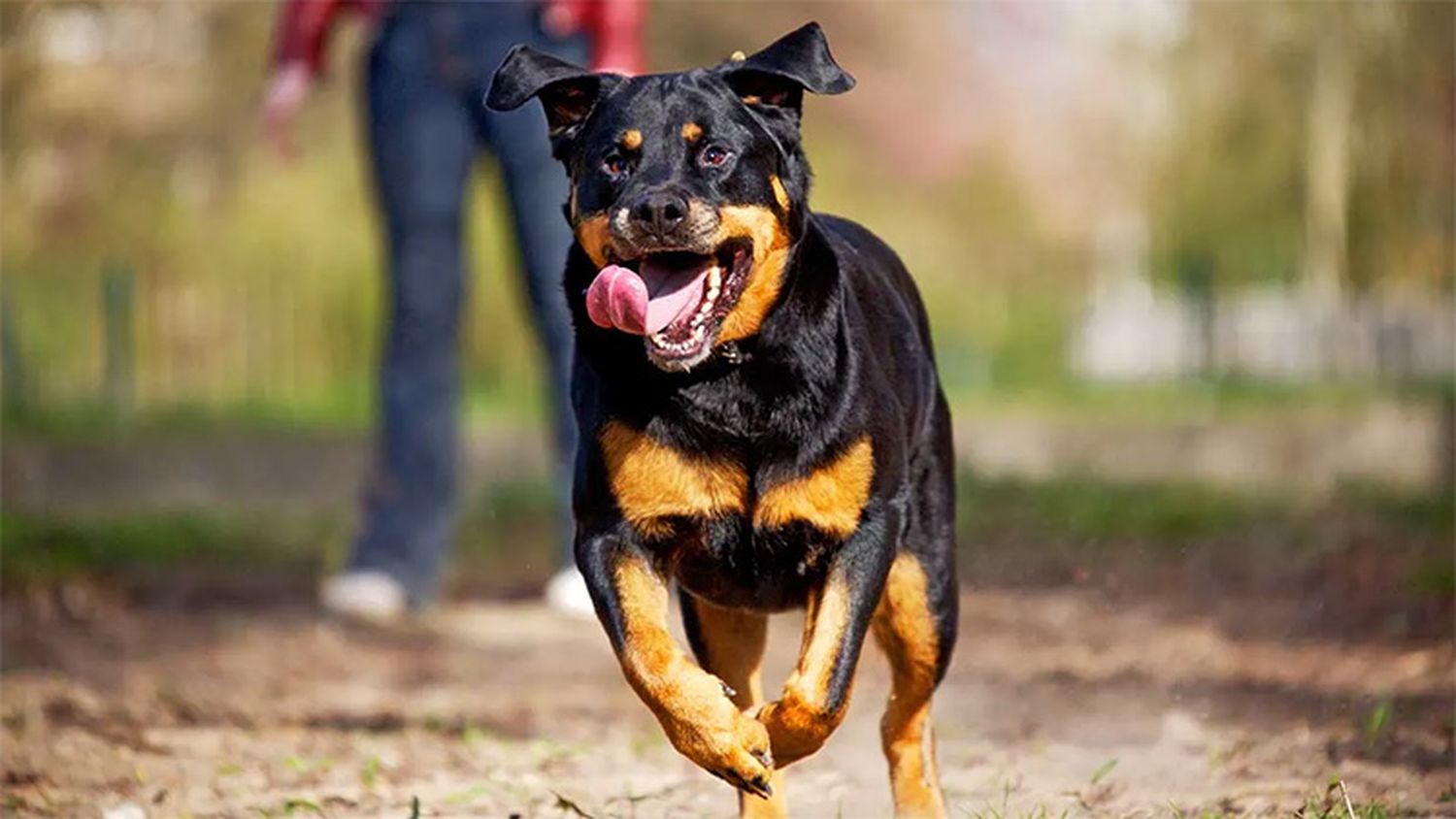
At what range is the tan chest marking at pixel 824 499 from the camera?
Result: 3.53 metres

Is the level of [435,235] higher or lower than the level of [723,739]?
higher

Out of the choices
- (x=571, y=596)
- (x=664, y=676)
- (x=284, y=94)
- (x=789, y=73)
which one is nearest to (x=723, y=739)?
(x=664, y=676)

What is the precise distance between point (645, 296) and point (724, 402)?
230 millimetres

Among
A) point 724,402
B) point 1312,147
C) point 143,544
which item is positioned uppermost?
point 1312,147

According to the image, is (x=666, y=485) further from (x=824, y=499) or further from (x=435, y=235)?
(x=435, y=235)

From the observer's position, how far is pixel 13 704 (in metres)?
5.38

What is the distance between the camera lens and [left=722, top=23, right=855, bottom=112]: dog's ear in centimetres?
365

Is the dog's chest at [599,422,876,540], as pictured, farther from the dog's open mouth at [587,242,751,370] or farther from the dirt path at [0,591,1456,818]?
Answer: the dirt path at [0,591,1456,818]

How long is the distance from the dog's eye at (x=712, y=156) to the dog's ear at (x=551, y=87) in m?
0.30

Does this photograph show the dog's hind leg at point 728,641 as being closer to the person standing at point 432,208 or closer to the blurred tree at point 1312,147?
the person standing at point 432,208

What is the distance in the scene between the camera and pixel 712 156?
11.7 feet

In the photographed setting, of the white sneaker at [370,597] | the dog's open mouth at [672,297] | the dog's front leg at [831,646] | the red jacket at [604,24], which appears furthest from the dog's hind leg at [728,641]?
the white sneaker at [370,597]

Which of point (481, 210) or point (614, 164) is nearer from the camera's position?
point (614, 164)

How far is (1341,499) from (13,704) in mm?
6309
